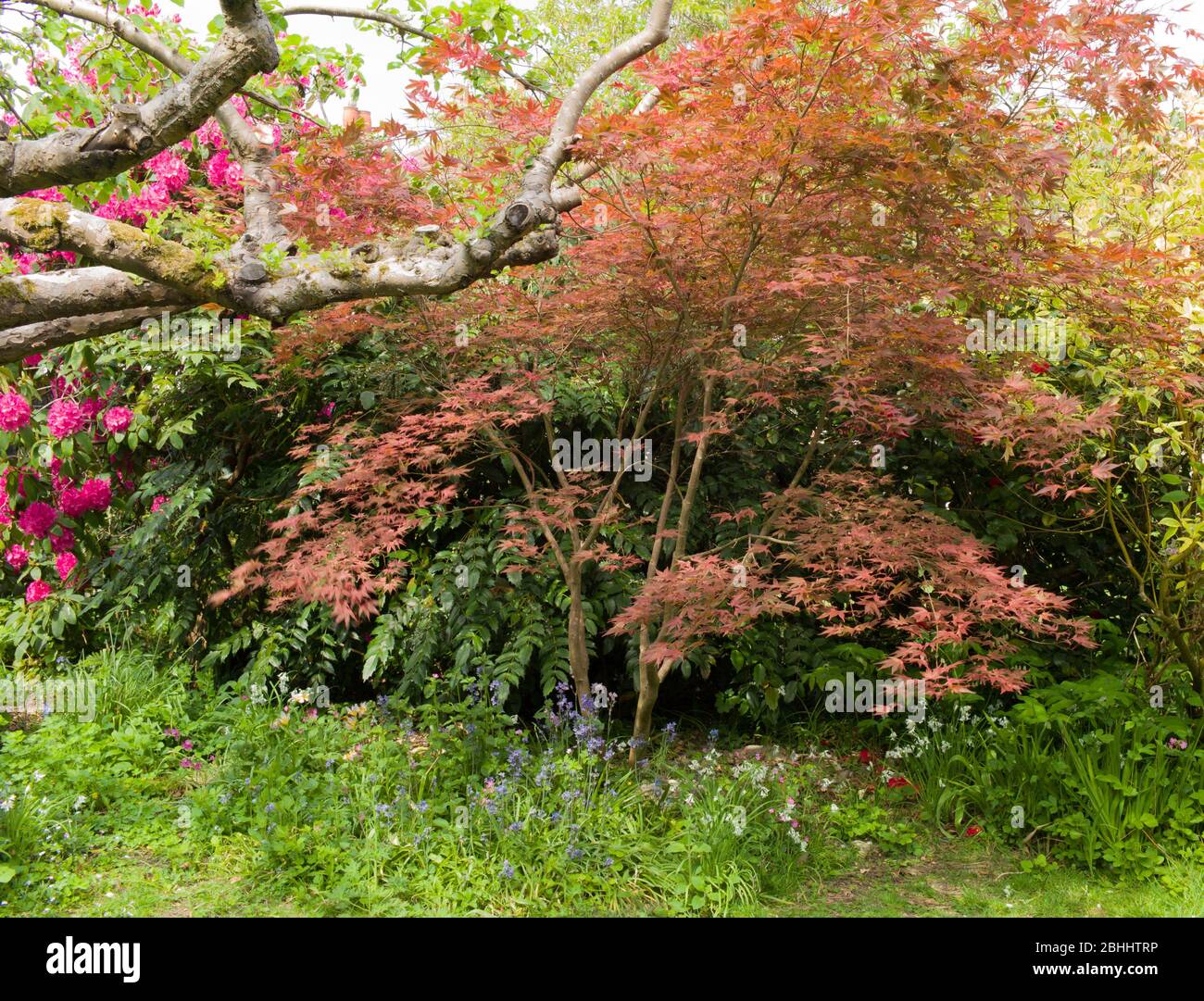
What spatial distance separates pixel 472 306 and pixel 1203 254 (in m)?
3.03

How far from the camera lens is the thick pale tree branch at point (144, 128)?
310cm

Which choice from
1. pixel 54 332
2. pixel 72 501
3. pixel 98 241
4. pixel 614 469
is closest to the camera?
pixel 98 241

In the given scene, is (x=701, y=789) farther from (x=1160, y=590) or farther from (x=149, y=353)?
(x=149, y=353)

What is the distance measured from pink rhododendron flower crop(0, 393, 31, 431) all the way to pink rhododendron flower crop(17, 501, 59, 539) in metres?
0.64

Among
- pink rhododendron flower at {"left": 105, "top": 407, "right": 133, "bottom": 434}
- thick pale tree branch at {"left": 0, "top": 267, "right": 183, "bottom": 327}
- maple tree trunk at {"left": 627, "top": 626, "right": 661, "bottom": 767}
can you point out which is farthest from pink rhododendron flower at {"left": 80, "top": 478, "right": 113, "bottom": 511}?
maple tree trunk at {"left": 627, "top": 626, "right": 661, "bottom": 767}

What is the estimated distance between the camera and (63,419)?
532 centimetres

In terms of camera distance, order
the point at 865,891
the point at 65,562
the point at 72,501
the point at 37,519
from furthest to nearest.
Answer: the point at 65,562
the point at 72,501
the point at 37,519
the point at 865,891

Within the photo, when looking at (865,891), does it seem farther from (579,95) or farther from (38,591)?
(38,591)

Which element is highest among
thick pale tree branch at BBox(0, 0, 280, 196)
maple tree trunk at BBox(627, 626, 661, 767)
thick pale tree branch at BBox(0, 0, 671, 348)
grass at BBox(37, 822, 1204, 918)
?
thick pale tree branch at BBox(0, 0, 280, 196)

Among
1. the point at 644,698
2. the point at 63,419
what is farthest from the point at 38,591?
the point at 644,698

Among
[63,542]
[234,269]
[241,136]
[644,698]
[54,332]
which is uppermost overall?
[241,136]

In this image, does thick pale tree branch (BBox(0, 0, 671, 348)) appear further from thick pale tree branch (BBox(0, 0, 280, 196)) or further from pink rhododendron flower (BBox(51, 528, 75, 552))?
pink rhododendron flower (BBox(51, 528, 75, 552))

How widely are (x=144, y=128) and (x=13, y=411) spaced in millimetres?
2523

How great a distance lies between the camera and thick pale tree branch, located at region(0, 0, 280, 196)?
310 cm
